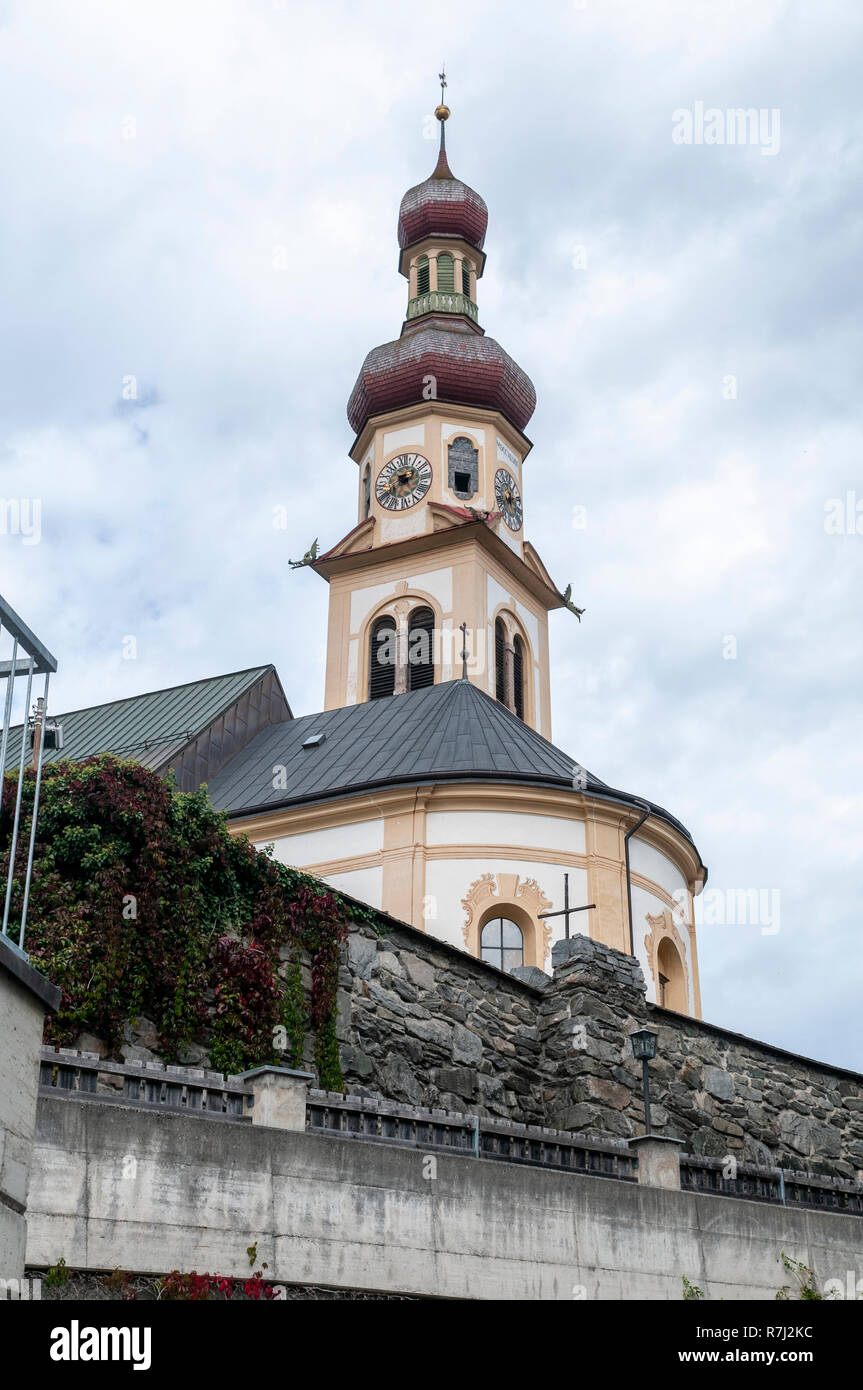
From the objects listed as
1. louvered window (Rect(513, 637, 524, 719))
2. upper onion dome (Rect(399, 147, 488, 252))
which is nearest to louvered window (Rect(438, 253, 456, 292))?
upper onion dome (Rect(399, 147, 488, 252))

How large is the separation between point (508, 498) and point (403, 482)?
3.16 meters

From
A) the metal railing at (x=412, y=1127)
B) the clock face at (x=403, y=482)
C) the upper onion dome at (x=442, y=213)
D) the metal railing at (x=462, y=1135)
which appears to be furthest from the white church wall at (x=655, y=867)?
the upper onion dome at (x=442, y=213)

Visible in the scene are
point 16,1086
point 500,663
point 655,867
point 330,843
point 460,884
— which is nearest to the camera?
point 16,1086

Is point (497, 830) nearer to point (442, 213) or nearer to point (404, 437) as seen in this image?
point (404, 437)

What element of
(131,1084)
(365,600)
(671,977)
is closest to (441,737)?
(671,977)

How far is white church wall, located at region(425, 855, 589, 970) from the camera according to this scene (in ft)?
85.3

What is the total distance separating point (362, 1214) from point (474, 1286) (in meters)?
1.01

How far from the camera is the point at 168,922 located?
15477 millimetres

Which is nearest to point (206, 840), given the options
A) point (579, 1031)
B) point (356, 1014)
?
point (356, 1014)

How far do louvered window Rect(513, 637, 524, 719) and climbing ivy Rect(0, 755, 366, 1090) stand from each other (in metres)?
26.5

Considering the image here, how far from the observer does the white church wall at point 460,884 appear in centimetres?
2600

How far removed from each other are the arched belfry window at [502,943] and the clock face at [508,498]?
21.2 metres

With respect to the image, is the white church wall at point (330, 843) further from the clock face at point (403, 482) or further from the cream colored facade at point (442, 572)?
the clock face at point (403, 482)
